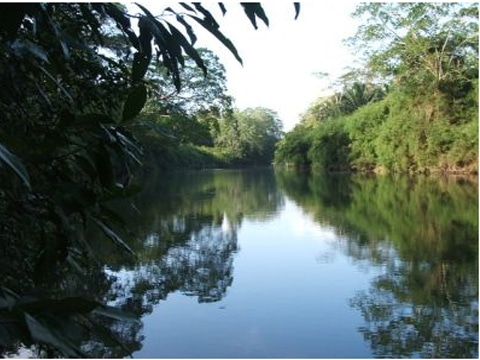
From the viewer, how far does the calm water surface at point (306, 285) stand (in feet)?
14.9

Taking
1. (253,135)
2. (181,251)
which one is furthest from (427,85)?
(253,135)

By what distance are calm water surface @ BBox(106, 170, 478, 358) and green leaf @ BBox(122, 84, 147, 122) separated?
3.78m

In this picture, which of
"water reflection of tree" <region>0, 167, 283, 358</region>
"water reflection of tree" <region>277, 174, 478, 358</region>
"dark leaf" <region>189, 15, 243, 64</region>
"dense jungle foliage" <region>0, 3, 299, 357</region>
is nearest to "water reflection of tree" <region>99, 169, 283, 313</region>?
"water reflection of tree" <region>0, 167, 283, 358</region>

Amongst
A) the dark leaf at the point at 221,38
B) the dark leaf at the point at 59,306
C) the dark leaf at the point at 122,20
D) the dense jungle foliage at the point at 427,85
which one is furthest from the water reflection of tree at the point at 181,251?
the dense jungle foliage at the point at 427,85

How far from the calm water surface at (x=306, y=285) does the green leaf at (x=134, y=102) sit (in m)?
3.78

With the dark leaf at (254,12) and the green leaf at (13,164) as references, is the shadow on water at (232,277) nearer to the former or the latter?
the green leaf at (13,164)

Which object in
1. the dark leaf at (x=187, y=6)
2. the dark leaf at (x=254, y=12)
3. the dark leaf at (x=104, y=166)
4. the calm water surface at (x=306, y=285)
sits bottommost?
the calm water surface at (x=306, y=285)

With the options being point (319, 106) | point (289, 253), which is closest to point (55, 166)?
point (289, 253)

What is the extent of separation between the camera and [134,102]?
0.79 m

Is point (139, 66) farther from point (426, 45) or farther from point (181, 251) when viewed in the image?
point (426, 45)

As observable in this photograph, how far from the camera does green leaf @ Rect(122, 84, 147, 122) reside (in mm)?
777

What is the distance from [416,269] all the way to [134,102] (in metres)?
6.70

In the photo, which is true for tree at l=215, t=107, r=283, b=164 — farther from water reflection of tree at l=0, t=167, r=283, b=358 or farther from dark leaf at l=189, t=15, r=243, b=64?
dark leaf at l=189, t=15, r=243, b=64

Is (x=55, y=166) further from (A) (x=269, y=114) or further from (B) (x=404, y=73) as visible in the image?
(A) (x=269, y=114)
